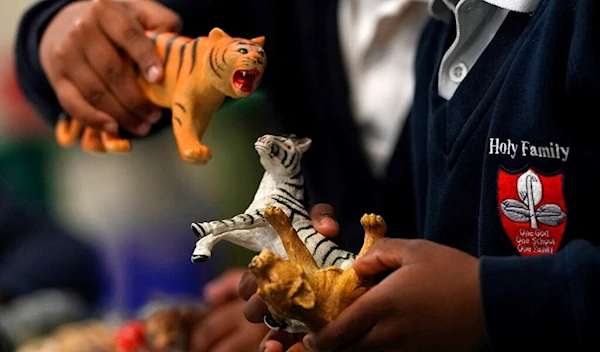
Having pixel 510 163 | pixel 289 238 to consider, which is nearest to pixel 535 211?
pixel 510 163

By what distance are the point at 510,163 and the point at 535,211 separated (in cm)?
3

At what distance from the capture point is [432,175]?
459mm

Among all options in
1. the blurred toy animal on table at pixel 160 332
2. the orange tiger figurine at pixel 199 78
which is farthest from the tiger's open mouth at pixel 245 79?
the blurred toy animal on table at pixel 160 332

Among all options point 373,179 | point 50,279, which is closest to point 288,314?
point 373,179

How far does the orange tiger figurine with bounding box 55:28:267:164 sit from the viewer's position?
1.09 feet

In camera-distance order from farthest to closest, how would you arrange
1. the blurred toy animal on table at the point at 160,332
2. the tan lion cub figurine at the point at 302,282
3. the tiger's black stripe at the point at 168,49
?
1. the blurred toy animal on table at the point at 160,332
2. the tiger's black stripe at the point at 168,49
3. the tan lion cub figurine at the point at 302,282

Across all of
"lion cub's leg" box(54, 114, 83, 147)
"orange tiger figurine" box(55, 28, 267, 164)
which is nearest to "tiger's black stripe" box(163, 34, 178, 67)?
"orange tiger figurine" box(55, 28, 267, 164)

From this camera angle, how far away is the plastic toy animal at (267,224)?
0.31 metres

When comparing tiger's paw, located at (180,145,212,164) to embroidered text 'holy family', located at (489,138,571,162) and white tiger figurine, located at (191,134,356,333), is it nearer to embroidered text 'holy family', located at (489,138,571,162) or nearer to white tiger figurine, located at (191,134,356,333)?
white tiger figurine, located at (191,134,356,333)

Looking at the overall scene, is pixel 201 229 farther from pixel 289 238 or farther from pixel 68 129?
pixel 68 129

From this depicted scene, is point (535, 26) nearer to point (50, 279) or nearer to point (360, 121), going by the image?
point (360, 121)

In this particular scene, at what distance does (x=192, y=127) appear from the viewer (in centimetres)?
36

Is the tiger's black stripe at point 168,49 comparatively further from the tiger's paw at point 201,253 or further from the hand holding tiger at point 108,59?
the tiger's paw at point 201,253

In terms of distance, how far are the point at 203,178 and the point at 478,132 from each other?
0.50 ft
